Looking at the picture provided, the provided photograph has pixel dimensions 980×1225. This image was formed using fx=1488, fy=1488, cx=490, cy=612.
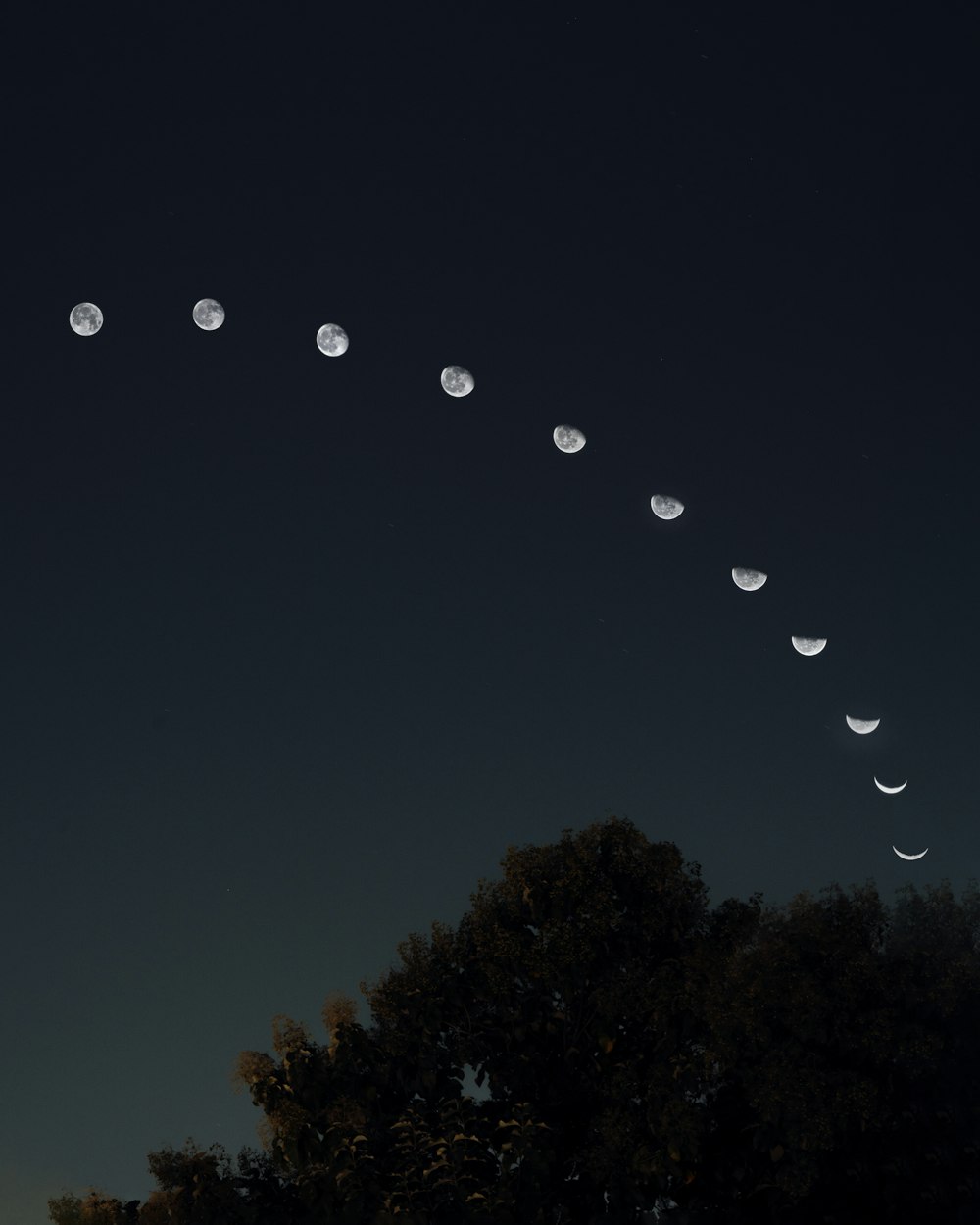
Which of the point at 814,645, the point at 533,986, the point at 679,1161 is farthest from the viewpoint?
the point at 814,645

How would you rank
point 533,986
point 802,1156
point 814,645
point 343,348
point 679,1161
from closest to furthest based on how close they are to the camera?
1. point 802,1156
2. point 679,1161
3. point 533,986
4. point 343,348
5. point 814,645

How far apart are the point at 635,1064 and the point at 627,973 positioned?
1.87 meters

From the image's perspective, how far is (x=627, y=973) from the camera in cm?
3158

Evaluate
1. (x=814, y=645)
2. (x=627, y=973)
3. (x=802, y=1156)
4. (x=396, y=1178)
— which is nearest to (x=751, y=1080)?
(x=802, y=1156)

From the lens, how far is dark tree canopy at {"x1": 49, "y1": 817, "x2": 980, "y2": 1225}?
2822 cm

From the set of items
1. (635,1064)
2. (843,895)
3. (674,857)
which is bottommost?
Result: (635,1064)

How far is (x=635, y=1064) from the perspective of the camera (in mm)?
30812

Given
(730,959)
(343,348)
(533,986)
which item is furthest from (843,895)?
(343,348)

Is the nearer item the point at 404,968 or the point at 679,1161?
the point at 679,1161

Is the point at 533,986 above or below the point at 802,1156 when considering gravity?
above

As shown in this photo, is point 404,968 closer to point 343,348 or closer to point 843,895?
point 843,895

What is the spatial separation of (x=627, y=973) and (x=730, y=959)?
7.67 ft

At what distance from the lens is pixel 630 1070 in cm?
3047

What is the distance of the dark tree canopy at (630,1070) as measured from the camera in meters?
28.2
